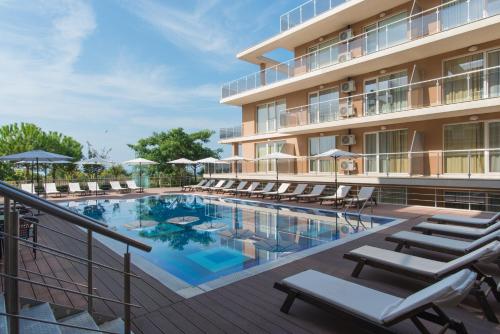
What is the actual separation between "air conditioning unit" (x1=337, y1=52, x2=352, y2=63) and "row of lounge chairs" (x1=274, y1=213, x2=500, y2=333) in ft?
39.7

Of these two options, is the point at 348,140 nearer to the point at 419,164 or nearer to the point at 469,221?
the point at 419,164

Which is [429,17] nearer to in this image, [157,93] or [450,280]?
[450,280]

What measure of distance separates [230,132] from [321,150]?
28.9 feet

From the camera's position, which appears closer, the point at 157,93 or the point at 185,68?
the point at 185,68

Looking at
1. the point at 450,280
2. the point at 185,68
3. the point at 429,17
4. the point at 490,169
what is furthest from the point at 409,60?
the point at 185,68

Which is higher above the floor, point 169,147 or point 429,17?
point 429,17

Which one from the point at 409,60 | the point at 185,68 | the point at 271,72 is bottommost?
the point at 409,60

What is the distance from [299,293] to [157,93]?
39.2m

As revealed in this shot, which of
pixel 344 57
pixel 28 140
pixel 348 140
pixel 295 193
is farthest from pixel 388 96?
pixel 28 140

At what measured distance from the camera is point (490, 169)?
11438 millimetres

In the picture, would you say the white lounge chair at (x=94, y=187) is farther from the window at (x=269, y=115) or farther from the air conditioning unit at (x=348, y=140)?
the air conditioning unit at (x=348, y=140)

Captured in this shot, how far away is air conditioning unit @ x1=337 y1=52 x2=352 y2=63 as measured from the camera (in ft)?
50.4

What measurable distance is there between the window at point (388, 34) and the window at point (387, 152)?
4127mm

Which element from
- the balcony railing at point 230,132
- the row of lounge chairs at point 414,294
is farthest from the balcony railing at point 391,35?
the row of lounge chairs at point 414,294
